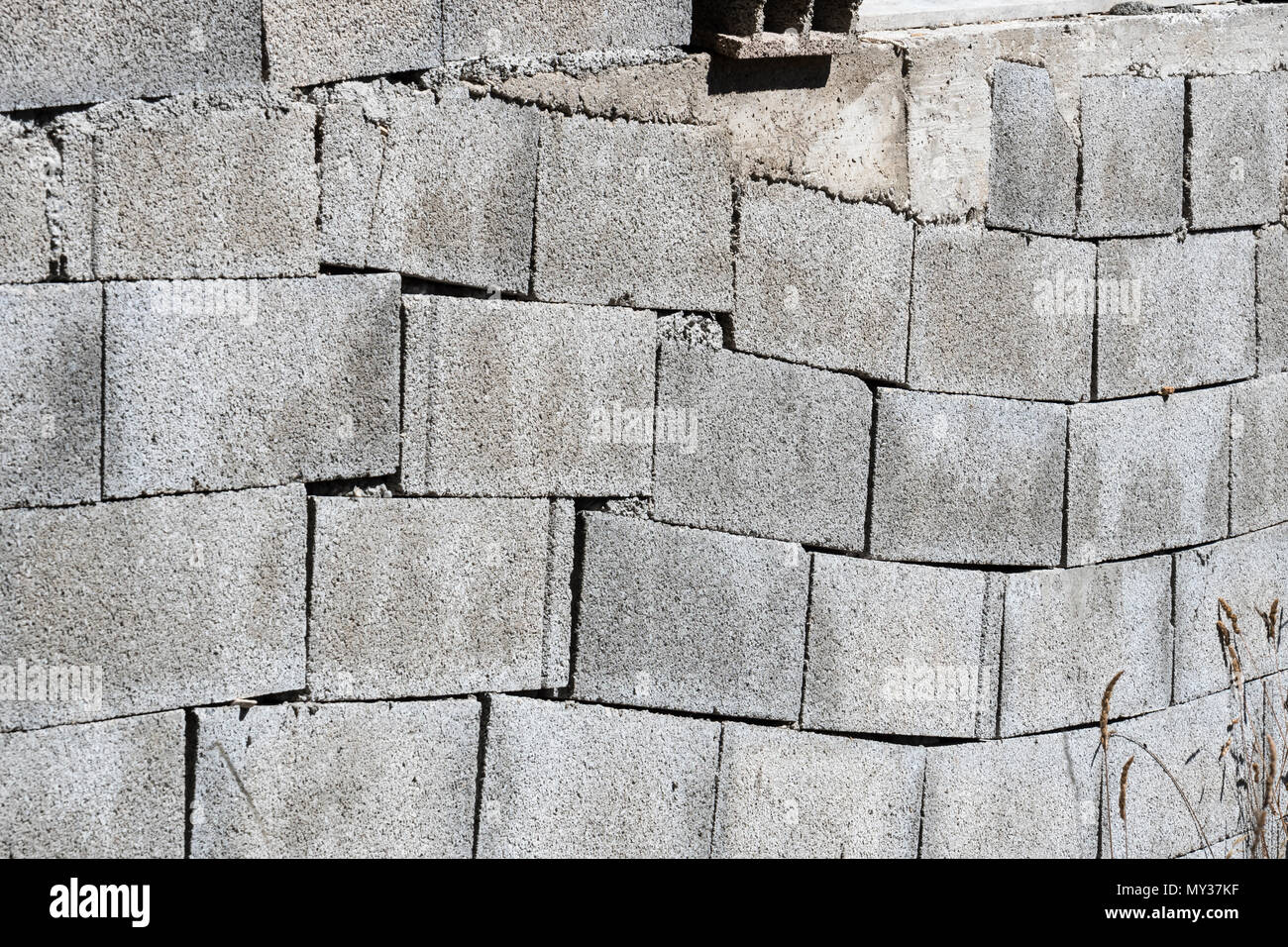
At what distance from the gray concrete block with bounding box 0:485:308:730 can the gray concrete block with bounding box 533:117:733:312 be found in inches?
33.2

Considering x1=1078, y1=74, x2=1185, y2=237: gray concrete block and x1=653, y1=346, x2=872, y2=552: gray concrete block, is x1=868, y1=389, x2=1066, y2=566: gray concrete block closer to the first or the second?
x1=653, y1=346, x2=872, y2=552: gray concrete block

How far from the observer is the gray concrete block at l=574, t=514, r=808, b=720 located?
3.70 metres

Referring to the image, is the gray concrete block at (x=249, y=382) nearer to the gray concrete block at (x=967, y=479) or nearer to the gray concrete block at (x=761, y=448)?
the gray concrete block at (x=761, y=448)

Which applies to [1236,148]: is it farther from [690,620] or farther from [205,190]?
[205,190]

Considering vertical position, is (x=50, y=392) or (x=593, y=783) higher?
(x=50, y=392)

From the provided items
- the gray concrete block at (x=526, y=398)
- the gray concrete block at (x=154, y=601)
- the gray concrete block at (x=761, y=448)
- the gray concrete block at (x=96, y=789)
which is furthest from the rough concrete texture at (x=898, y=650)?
the gray concrete block at (x=96, y=789)

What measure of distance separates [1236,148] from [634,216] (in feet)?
7.30

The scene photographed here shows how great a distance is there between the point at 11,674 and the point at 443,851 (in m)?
1.08

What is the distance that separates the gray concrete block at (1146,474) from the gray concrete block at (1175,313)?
0.23 feet

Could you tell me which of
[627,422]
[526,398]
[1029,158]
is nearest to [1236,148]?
[1029,158]

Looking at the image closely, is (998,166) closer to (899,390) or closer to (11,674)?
(899,390)

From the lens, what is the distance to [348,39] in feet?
10.5

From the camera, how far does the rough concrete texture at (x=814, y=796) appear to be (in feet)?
13.0

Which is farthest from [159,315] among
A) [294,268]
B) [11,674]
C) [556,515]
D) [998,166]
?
[998,166]
